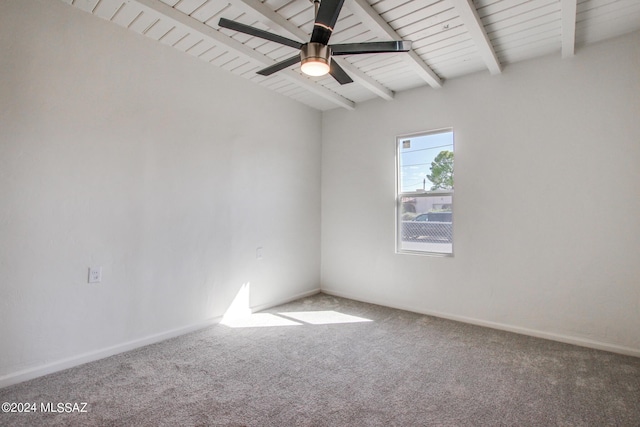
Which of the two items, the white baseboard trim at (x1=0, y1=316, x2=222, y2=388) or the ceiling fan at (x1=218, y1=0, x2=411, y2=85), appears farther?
the white baseboard trim at (x1=0, y1=316, x2=222, y2=388)

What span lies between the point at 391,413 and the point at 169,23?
128 inches

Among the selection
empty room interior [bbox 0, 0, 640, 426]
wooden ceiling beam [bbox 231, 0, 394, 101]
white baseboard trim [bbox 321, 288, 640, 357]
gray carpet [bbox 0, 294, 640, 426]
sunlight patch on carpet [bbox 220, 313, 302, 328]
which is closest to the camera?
gray carpet [bbox 0, 294, 640, 426]

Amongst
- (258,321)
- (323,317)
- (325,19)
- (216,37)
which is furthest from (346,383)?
(216,37)

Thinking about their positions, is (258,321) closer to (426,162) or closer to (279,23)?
(426,162)

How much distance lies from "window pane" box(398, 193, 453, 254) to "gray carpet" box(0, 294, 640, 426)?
3.38 feet

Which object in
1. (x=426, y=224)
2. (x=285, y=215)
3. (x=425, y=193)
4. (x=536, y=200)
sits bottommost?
(x=426, y=224)

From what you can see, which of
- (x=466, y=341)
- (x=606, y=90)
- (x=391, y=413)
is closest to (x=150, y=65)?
(x=391, y=413)

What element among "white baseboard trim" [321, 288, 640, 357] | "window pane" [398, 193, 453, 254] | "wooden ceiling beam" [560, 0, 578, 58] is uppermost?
"wooden ceiling beam" [560, 0, 578, 58]

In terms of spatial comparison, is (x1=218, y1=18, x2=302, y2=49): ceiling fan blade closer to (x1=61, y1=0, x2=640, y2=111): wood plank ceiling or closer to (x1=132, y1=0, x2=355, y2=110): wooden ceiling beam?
(x1=61, y1=0, x2=640, y2=111): wood plank ceiling

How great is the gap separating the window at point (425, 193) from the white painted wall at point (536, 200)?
121 millimetres

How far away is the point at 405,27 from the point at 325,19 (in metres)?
1.10

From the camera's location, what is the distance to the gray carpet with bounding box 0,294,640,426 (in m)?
1.89

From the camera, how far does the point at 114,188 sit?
2.71m

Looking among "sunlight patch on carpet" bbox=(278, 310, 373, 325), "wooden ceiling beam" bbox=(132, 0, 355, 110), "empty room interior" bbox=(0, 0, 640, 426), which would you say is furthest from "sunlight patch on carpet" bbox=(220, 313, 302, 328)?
"wooden ceiling beam" bbox=(132, 0, 355, 110)
